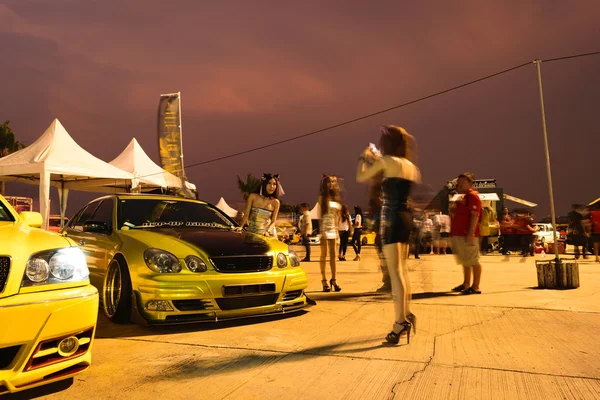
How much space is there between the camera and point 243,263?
4188 mm

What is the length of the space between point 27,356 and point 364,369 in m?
1.94

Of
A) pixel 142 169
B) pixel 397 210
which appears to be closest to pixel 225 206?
pixel 142 169

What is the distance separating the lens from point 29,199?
891 inches

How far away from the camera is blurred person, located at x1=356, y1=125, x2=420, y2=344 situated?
3.43 meters

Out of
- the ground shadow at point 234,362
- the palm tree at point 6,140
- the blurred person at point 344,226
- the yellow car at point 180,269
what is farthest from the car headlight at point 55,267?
the palm tree at point 6,140

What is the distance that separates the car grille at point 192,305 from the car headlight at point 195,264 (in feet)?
0.91

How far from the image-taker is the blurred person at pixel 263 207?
6.02 m

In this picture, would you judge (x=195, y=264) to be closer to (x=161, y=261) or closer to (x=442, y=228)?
(x=161, y=261)

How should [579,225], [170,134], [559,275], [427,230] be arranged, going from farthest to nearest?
1. [170,134]
2. [579,225]
3. [427,230]
4. [559,275]

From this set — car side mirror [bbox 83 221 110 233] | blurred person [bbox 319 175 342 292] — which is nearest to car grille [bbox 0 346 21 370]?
car side mirror [bbox 83 221 110 233]

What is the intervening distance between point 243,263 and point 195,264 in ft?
1.50

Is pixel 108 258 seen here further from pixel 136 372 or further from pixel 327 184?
pixel 327 184

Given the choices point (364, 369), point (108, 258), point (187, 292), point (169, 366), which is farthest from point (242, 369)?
point (108, 258)

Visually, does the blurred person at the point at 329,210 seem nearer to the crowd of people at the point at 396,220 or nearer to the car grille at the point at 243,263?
the crowd of people at the point at 396,220
